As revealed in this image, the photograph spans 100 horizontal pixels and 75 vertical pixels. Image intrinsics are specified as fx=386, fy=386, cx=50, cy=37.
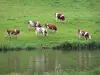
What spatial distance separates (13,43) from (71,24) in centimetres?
1345

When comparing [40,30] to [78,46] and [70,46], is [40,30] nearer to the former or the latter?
[70,46]

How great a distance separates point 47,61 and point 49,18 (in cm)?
2553

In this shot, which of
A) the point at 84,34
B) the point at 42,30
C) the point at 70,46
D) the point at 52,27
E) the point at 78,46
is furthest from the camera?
the point at 52,27

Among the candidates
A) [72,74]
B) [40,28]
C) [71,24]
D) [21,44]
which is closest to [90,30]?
[71,24]

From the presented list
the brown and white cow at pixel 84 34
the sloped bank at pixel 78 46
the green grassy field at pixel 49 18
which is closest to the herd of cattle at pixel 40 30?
the brown and white cow at pixel 84 34

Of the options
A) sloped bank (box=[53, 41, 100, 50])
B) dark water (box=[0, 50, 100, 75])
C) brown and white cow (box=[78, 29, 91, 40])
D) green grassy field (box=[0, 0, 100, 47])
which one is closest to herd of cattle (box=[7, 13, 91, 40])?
brown and white cow (box=[78, 29, 91, 40])

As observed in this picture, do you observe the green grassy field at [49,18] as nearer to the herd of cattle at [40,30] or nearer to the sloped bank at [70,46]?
the herd of cattle at [40,30]

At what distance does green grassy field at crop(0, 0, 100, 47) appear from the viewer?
165 feet

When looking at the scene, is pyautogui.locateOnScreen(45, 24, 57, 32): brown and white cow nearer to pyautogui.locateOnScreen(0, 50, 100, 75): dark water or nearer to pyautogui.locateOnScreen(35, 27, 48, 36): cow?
pyautogui.locateOnScreen(35, 27, 48, 36): cow

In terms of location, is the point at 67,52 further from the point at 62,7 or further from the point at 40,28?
the point at 62,7

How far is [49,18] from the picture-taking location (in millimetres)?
60406

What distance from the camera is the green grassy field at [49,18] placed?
165 feet

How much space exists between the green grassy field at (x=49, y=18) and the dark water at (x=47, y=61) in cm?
589

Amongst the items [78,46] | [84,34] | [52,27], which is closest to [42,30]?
[52,27]
